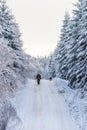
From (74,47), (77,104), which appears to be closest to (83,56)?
(74,47)

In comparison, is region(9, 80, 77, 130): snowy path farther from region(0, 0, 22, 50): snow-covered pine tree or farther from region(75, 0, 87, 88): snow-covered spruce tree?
region(0, 0, 22, 50): snow-covered pine tree

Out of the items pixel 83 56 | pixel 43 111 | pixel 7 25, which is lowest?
pixel 43 111

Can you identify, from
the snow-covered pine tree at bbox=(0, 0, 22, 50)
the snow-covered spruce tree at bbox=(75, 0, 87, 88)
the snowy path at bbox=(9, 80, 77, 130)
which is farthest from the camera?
the snow-covered pine tree at bbox=(0, 0, 22, 50)

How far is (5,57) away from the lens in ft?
52.3

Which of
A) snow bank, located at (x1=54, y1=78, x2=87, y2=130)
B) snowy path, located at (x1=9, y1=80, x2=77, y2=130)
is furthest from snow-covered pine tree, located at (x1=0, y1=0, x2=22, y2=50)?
snow bank, located at (x1=54, y1=78, x2=87, y2=130)

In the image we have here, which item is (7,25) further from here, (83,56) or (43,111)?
(43,111)

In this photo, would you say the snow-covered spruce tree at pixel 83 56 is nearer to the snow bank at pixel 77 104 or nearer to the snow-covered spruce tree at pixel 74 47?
the snow bank at pixel 77 104

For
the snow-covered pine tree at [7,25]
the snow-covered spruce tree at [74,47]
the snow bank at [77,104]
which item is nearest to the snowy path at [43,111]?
the snow bank at [77,104]

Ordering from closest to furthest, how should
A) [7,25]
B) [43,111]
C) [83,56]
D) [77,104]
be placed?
1. [43,111]
2. [77,104]
3. [83,56]
4. [7,25]

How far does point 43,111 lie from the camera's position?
2314 centimetres

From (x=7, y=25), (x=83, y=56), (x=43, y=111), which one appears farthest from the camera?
(x=7, y=25)

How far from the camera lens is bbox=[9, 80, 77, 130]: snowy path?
19.6 meters

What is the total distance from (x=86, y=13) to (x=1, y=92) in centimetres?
1459

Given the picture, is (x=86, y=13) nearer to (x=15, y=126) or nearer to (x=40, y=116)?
(x=40, y=116)
